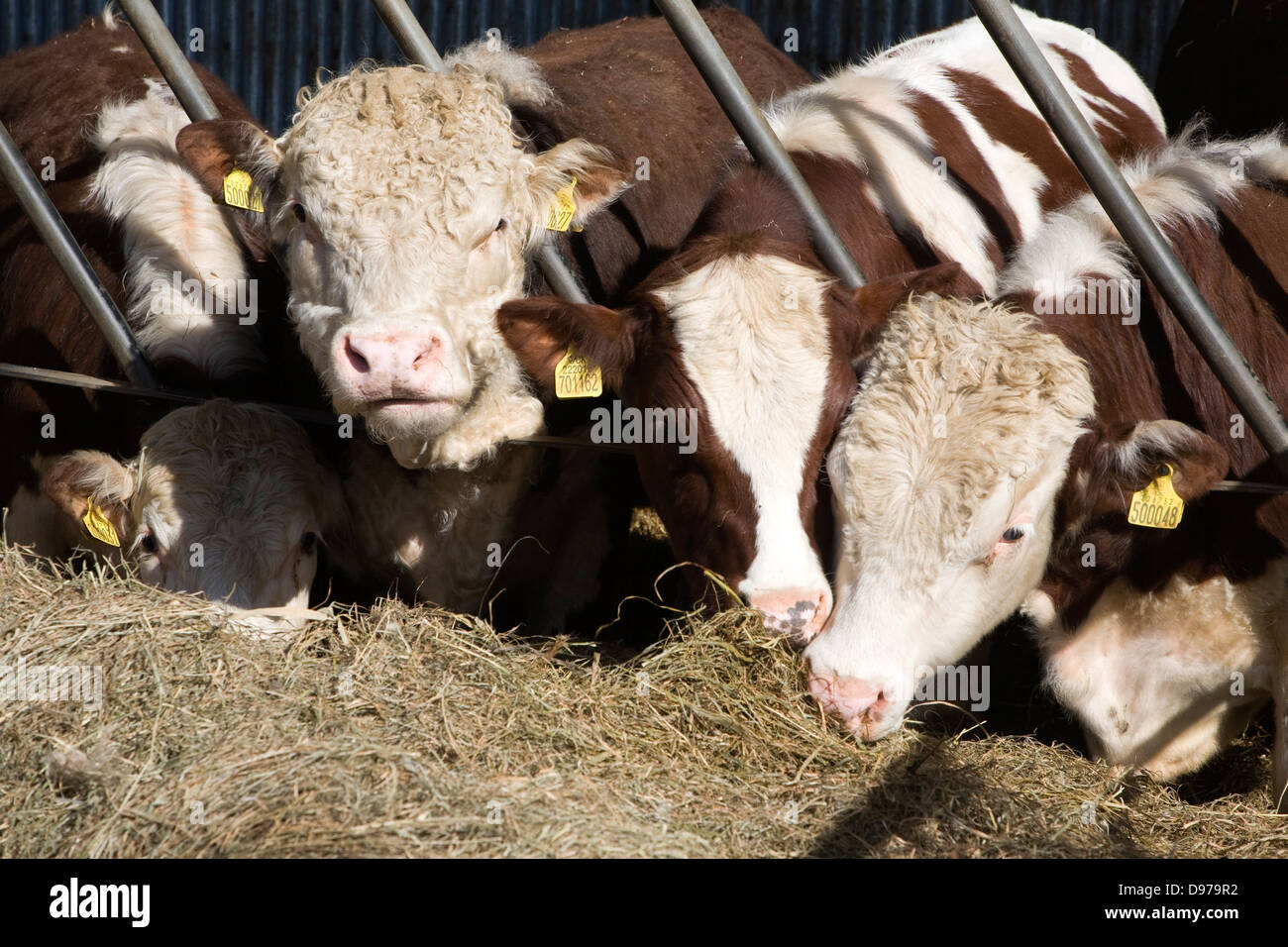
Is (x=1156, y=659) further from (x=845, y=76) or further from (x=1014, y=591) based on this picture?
(x=845, y=76)

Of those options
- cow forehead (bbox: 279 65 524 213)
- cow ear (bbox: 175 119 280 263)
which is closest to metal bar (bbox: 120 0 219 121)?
cow ear (bbox: 175 119 280 263)

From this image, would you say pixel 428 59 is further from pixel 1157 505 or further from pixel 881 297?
pixel 1157 505

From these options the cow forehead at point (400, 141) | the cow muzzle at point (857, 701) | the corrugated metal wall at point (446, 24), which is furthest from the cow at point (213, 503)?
the corrugated metal wall at point (446, 24)

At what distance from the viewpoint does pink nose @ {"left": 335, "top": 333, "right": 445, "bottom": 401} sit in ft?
12.0

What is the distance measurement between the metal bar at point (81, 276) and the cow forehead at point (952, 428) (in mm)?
2192

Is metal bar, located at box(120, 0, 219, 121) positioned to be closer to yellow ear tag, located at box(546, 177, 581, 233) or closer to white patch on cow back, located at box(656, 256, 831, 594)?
yellow ear tag, located at box(546, 177, 581, 233)

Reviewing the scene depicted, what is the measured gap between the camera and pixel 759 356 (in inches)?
→ 146

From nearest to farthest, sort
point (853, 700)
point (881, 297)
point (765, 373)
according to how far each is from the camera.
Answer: point (853, 700) < point (765, 373) < point (881, 297)

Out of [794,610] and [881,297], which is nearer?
[794,610]

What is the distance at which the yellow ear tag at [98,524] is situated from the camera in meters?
4.18

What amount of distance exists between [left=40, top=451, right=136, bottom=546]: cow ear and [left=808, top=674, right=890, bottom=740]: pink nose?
214 cm

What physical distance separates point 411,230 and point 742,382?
102 centimetres

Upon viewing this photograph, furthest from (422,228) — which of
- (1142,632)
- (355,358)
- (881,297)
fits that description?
(1142,632)
